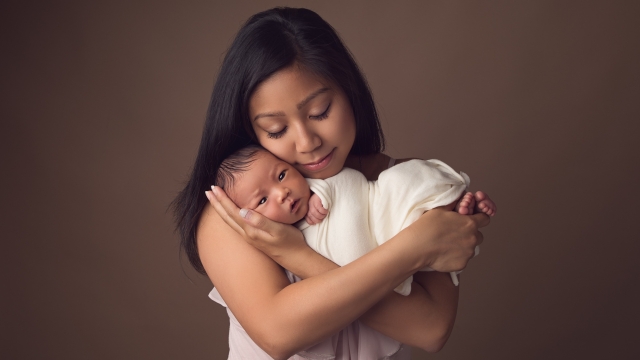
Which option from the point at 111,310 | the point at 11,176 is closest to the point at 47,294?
the point at 111,310

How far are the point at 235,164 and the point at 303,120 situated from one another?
0.77 ft

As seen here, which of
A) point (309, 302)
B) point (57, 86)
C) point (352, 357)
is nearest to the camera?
point (309, 302)

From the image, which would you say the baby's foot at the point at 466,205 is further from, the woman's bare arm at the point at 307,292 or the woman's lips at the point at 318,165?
the woman's lips at the point at 318,165

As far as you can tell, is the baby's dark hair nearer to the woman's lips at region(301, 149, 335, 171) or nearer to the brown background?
the woman's lips at region(301, 149, 335, 171)

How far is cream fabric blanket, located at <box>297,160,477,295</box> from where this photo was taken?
5.96 feet

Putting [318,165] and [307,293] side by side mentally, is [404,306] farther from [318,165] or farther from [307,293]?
[318,165]

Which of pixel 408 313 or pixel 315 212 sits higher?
pixel 315 212

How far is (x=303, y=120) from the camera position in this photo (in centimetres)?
187

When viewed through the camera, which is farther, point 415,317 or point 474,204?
point 474,204

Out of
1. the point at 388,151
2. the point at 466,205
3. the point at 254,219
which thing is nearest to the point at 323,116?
the point at 254,219

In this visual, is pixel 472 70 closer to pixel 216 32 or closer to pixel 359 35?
pixel 359 35

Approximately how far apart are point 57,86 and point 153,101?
1.52 feet

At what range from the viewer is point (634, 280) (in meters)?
3.35

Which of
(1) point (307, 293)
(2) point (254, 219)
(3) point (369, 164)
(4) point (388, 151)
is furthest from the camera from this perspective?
(4) point (388, 151)
